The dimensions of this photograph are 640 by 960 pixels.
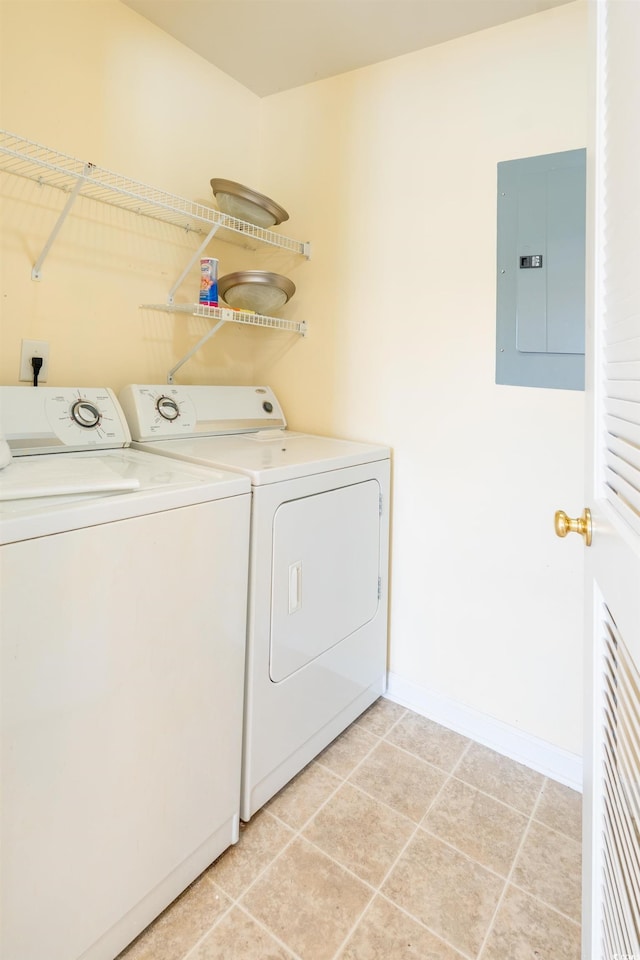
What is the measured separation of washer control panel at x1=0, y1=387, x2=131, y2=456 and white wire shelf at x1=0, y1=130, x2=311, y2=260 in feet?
1.85

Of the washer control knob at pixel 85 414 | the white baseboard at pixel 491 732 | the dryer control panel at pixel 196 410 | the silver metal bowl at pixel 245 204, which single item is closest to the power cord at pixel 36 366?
the washer control knob at pixel 85 414

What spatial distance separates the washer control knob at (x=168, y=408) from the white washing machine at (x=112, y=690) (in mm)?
426

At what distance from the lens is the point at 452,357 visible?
173cm

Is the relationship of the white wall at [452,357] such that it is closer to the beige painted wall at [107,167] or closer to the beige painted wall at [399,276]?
the beige painted wall at [399,276]

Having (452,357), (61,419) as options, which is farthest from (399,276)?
(61,419)

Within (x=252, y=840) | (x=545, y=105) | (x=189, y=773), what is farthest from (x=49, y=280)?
(x=252, y=840)

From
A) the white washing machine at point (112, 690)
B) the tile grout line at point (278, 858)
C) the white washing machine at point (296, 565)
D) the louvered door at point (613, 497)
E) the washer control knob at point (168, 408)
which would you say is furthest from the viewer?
the washer control knob at point (168, 408)

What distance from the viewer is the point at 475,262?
1660 mm

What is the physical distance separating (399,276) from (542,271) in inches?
20.6

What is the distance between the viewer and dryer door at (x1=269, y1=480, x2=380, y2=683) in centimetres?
138

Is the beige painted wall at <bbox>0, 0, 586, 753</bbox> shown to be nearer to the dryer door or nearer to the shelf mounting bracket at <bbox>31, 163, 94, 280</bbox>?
the shelf mounting bracket at <bbox>31, 163, 94, 280</bbox>

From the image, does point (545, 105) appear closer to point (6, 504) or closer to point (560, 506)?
point (560, 506)

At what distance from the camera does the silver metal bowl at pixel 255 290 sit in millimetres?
1807

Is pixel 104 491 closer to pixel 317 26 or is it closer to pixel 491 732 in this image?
pixel 491 732
